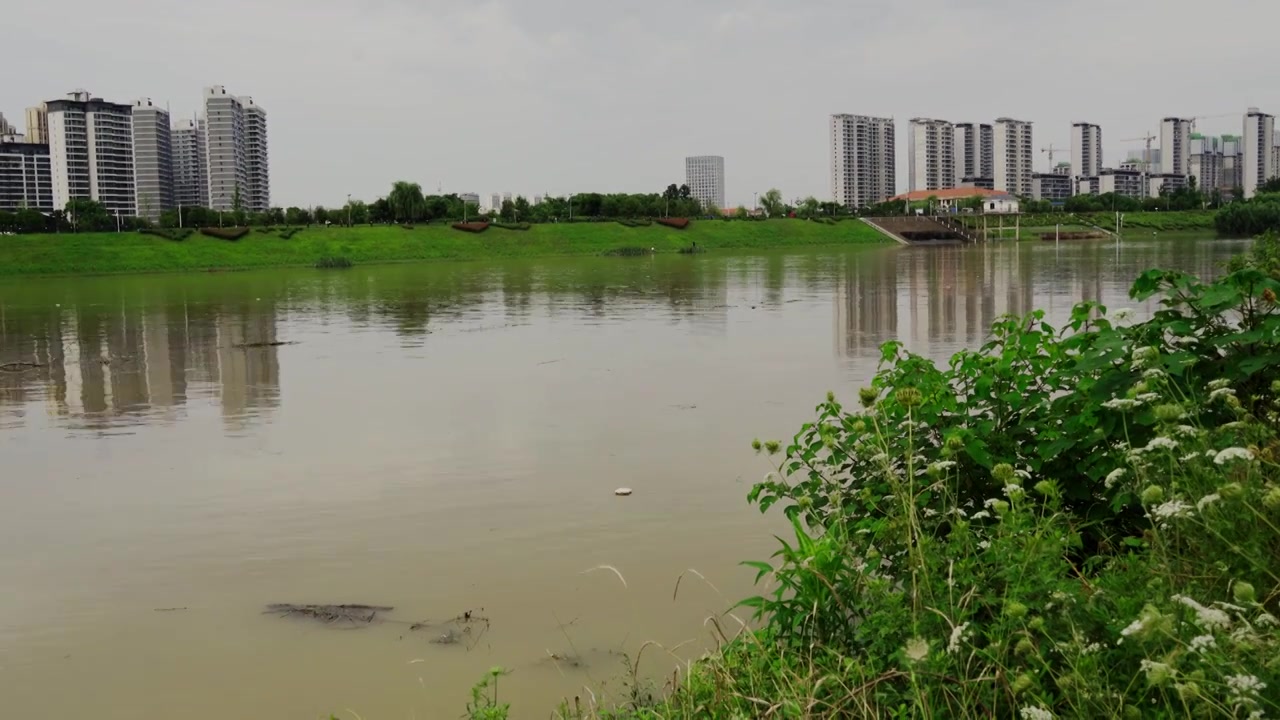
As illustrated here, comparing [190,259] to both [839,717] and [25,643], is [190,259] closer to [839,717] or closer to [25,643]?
[25,643]

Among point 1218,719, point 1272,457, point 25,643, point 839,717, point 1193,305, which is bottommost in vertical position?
point 25,643

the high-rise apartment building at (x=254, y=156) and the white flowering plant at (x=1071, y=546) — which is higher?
the high-rise apartment building at (x=254, y=156)

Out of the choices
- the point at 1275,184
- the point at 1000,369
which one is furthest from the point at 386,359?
the point at 1275,184

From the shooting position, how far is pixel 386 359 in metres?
15.7

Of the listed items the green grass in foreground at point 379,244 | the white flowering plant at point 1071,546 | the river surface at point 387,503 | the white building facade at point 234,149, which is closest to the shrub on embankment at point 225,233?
A: the green grass in foreground at point 379,244

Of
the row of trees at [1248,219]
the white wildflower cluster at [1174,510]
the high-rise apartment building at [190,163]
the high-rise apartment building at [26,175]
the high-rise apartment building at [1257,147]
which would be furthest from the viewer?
the high-rise apartment building at [1257,147]

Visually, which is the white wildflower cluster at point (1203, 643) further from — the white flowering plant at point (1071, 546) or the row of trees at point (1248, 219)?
the row of trees at point (1248, 219)

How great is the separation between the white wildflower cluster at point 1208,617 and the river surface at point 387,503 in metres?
1.97

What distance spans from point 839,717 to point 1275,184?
434ft

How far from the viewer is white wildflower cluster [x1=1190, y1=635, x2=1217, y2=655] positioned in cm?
212

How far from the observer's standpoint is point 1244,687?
200cm

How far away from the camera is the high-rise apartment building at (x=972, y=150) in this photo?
534 ft

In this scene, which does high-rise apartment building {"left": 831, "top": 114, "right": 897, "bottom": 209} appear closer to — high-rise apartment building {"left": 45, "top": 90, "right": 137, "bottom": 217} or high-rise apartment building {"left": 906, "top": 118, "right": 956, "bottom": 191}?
high-rise apartment building {"left": 906, "top": 118, "right": 956, "bottom": 191}

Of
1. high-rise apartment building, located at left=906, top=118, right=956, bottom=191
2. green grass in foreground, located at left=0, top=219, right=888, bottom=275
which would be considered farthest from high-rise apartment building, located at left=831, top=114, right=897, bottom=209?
green grass in foreground, located at left=0, top=219, right=888, bottom=275
